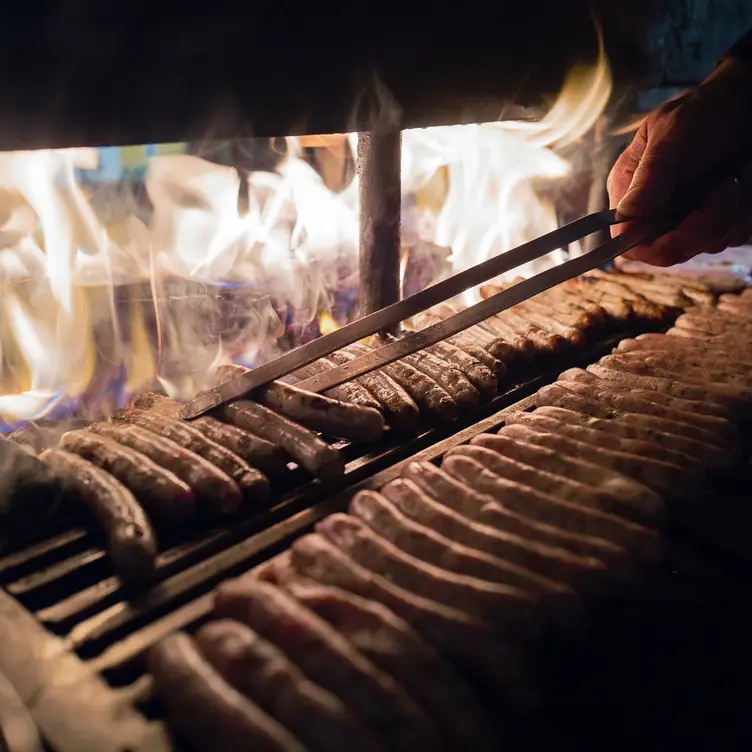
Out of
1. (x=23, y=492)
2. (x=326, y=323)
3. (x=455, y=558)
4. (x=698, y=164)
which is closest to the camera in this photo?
(x=455, y=558)

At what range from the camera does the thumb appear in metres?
3.92

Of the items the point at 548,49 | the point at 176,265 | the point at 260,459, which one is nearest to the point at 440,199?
the point at 548,49

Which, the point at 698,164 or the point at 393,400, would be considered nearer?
the point at 393,400

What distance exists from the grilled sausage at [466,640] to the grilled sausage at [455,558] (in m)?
0.19

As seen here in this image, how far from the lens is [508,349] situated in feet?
13.8

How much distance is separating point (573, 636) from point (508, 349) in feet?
7.34

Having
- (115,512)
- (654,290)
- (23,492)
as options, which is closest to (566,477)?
(115,512)

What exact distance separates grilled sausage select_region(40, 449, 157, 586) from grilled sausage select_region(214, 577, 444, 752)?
499mm

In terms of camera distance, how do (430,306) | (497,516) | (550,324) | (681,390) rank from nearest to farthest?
(497,516)
(430,306)
(681,390)
(550,324)

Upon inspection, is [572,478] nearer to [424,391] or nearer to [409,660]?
[424,391]

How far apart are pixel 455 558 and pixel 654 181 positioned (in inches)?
106

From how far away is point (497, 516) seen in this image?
2527 millimetres

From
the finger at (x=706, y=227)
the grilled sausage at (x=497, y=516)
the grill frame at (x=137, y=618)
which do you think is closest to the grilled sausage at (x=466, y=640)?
the grilled sausage at (x=497, y=516)

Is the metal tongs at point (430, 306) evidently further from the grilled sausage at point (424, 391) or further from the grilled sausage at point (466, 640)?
the grilled sausage at point (466, 640)
